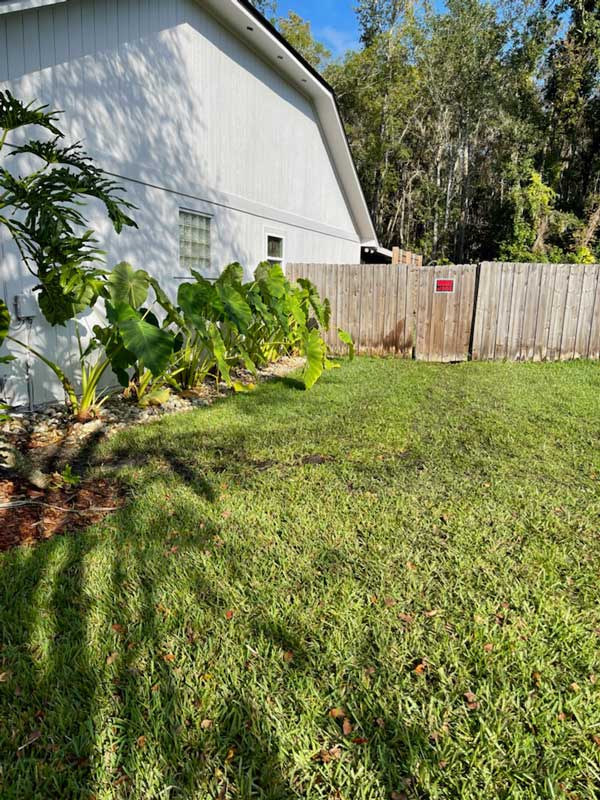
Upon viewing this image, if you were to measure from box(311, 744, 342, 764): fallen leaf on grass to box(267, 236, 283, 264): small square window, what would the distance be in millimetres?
8903

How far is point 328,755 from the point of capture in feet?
4.85

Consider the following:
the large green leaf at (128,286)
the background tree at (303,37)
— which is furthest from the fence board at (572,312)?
the background tree at (303,37)

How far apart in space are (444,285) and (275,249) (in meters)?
3.44

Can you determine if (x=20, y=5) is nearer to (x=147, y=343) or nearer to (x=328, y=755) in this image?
(x=147, y=343)

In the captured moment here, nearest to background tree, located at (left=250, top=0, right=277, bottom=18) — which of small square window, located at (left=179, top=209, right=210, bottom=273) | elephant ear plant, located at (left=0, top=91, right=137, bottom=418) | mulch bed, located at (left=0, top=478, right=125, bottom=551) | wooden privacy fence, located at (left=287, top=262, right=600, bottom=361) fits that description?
wooden privacy fence, located at (left=287, top=262, right=600, bottom=361)

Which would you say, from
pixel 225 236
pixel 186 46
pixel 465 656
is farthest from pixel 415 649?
pixel 186 46

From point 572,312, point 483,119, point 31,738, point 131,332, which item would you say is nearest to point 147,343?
point 131,332

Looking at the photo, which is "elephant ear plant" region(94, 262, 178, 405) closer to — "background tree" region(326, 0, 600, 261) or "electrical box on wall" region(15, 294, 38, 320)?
"electrical box on wall" region(15, 294, 38, 320)

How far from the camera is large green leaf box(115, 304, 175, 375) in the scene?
3.93 meters

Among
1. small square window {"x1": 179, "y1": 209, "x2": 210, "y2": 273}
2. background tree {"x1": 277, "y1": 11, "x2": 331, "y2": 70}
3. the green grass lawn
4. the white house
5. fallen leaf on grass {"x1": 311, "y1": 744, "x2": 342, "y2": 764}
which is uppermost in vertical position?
background tree {"x1": 277, "y1": 11, "x2": 331, "y2": 70}

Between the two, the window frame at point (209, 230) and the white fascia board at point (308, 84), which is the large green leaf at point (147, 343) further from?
the white fascia board at point (308, 84)

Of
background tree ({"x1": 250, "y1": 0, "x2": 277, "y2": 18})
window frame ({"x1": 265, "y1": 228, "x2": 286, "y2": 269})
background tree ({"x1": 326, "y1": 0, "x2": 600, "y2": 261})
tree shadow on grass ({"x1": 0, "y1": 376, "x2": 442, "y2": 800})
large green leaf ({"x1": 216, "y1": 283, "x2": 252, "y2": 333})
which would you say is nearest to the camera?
tree shadow on grass ({"x1": 0, "y1": 376, "x2": 442, "y2": 800})

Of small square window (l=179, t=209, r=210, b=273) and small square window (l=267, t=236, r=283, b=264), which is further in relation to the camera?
small square window (l=267, t=236, r=283, b=264)

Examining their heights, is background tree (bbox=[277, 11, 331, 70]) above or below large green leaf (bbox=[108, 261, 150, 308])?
above
